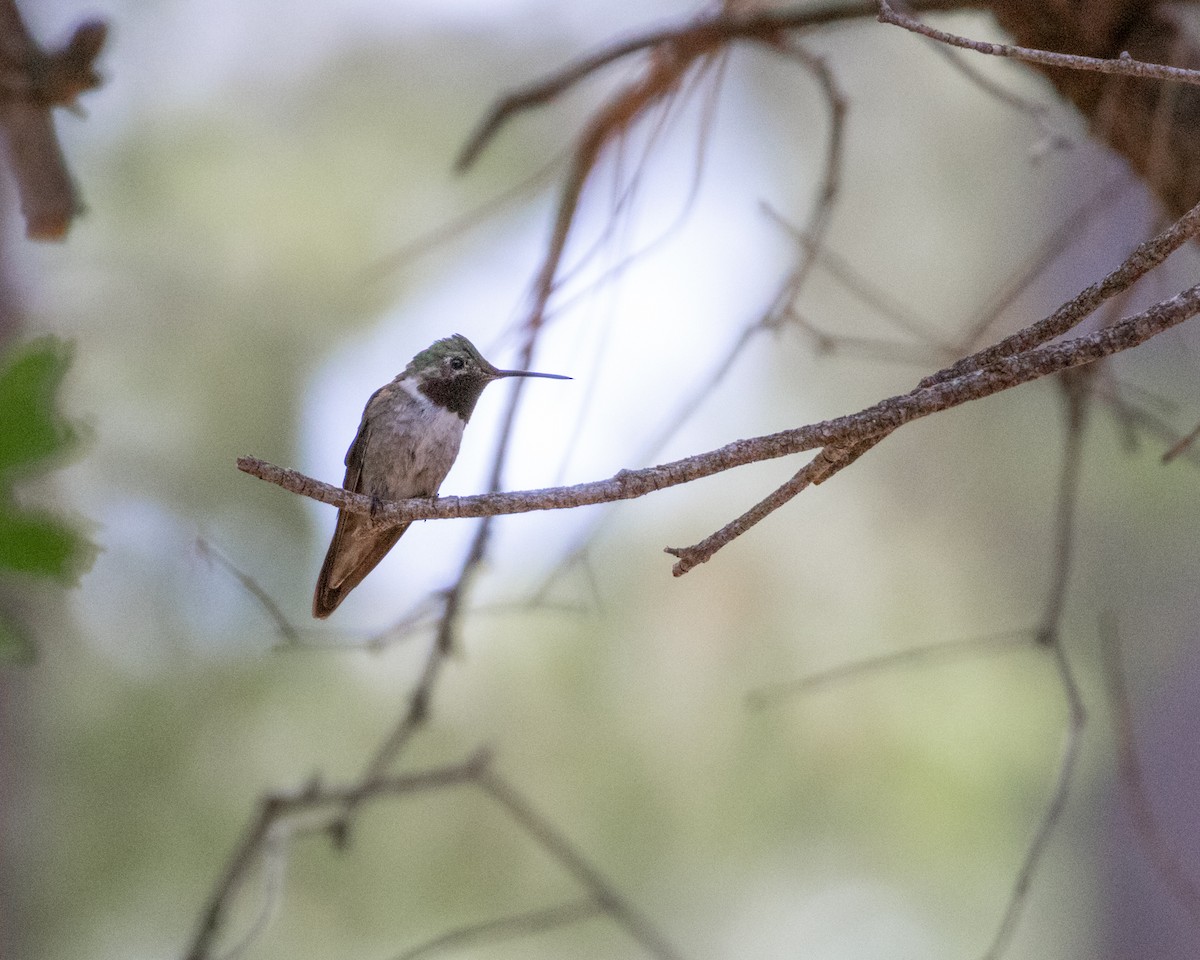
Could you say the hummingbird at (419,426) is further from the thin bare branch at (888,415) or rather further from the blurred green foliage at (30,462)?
the blurred green foliage at (30,462)

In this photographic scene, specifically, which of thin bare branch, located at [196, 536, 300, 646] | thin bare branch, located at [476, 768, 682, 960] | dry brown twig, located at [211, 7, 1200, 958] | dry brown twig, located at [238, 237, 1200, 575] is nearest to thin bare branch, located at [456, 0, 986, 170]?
dry brown twig, located at [211, 7, 1200, 958]

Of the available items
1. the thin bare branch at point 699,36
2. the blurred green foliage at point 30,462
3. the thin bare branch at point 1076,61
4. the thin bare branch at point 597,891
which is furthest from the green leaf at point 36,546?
the thin bare branch at point 699,36

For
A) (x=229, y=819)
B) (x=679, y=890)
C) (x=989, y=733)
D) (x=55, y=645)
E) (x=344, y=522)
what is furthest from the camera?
(x=989, y=733)

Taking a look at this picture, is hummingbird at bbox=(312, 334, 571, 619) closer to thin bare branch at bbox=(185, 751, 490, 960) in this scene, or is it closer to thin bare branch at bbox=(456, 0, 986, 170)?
thin bare branch at bbox=(456, 0, 986, 170)

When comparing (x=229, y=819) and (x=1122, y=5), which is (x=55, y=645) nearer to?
(x=229, y=819)

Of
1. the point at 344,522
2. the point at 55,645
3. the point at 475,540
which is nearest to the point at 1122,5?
the point at 475,540

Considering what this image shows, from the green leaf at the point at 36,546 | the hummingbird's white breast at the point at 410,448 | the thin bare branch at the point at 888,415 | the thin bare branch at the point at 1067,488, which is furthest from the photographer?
the hummingbird's white breast at the point at 410,448

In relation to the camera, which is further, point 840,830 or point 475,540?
point 840,830
